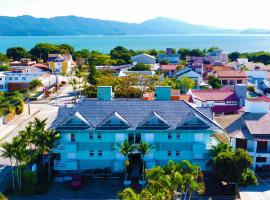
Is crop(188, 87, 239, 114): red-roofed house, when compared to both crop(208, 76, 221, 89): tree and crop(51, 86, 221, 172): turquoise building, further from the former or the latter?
crop(208, 76, 221, 89): tree

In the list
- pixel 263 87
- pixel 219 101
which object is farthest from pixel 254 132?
pixel 263 87

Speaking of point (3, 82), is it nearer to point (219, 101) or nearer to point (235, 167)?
point (219, 101)

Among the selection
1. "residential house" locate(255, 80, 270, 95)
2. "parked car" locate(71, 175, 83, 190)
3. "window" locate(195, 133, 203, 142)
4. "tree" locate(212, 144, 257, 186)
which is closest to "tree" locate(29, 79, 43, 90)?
"parked car" locate(71, 175, 83, 190)

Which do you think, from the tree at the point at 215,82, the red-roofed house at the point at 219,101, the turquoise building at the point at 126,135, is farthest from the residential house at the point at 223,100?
the tree at the point at 215,82

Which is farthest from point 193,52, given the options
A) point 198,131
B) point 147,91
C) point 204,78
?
point 198,131

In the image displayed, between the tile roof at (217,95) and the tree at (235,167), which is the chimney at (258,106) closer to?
the tree at (235,167)
